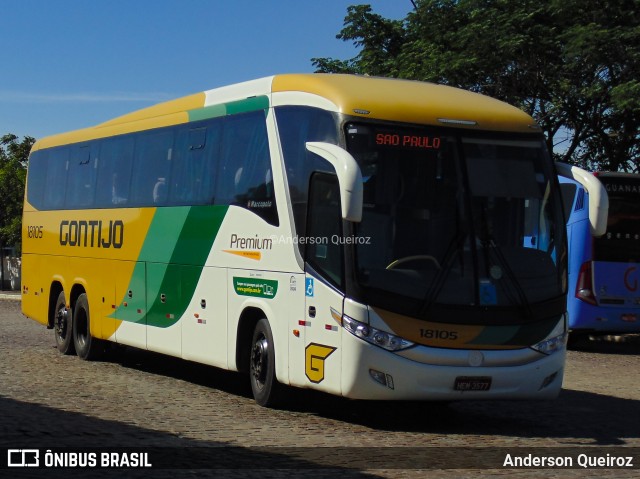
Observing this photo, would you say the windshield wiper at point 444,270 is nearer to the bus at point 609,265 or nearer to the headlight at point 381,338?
the headlight at point 381,338

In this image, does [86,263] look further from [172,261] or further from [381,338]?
[381,338]

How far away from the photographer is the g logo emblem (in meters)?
11.9

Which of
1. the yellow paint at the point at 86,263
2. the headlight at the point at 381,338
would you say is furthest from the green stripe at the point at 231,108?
the headlight at the point at 381,338

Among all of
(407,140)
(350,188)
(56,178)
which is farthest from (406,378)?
(56,178)

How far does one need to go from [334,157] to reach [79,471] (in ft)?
13.3

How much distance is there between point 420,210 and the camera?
11648mm

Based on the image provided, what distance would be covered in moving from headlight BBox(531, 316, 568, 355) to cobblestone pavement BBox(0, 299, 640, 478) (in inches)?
31.4

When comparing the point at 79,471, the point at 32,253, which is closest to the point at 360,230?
the point at 79,471

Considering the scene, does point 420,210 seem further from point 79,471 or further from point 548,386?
point 79,471

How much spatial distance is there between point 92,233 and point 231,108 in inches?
202

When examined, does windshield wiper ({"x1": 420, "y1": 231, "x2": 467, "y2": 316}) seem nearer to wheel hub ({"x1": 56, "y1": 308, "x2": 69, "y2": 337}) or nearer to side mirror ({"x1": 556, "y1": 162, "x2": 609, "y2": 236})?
side mirror ({"x1": 556, "y1": 162, "x2": 609, "y2": 236})

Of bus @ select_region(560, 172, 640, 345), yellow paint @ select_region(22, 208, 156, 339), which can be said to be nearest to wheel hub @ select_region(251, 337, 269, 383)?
yellow paint @ select_region(22, 208, 156, 339)

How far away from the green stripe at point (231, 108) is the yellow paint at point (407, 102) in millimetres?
663

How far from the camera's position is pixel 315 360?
12047mm
